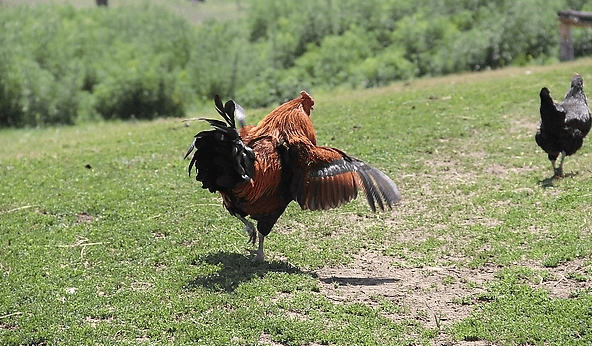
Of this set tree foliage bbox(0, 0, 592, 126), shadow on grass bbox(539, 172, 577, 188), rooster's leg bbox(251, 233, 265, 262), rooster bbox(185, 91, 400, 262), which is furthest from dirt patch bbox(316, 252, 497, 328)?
tree foliage bbox(0, 0, 592, 126)

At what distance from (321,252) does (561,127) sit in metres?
4.25

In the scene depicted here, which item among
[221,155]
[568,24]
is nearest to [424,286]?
[221,155]

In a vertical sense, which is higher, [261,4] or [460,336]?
[261,4]

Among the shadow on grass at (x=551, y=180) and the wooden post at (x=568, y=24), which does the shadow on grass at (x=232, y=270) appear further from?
the wooden post at (x=568, y=24)

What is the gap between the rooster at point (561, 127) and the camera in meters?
10.2

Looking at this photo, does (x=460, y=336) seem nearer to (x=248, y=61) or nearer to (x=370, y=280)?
(x=370, y=280)

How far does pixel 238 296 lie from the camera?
730 cm

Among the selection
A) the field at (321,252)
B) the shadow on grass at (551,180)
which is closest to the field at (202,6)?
the field at (321,252)

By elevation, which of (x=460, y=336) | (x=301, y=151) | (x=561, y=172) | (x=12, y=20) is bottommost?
(x=460, y=336)

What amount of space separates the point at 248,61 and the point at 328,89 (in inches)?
128

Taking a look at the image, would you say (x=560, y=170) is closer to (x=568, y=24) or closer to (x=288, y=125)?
(x=288, y=125)

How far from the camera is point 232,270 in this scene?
7926 millimetres

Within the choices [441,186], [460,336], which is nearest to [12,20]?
[441,186]

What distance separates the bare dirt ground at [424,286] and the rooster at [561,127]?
288 centimetres
